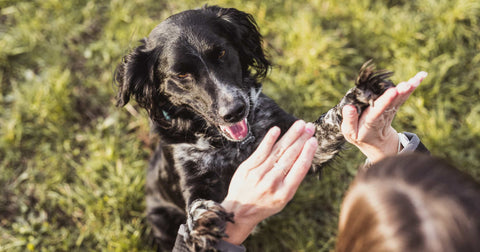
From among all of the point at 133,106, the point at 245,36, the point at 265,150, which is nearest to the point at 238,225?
the point at 265,150

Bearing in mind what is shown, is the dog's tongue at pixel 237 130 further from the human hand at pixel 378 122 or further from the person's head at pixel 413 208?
the person's head at pixel 413 208

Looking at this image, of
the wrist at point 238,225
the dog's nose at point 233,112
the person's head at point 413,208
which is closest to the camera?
the person's head at point 413,208

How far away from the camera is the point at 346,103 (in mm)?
2008

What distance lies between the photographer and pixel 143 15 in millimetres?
4684

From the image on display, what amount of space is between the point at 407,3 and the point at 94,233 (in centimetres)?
473

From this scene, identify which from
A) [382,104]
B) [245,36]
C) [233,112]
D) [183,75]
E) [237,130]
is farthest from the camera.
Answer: [245,36]

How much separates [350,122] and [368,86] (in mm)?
233

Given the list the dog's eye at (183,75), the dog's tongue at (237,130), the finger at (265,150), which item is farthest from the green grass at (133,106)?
the finger at (265,150)

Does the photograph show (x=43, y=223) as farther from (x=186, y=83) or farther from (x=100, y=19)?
(x=100, y=19)

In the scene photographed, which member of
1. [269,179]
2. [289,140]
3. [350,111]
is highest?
[350,111]

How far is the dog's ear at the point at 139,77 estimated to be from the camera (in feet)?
8.34

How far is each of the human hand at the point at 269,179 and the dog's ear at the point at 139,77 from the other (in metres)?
1.12

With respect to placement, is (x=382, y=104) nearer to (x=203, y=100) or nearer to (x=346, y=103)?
(x=346, y=103)

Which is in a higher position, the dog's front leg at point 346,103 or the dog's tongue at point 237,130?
the dog's front leg at point 346,103
